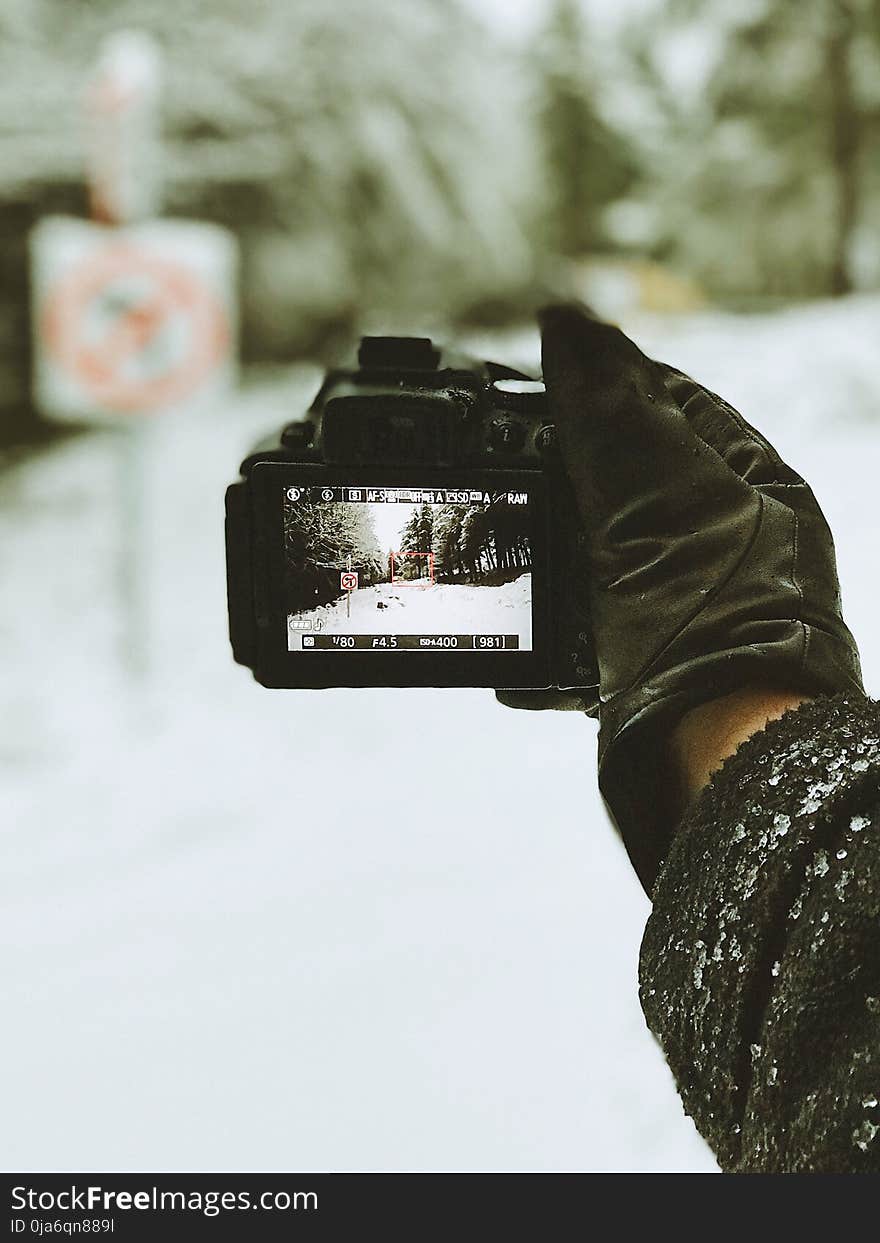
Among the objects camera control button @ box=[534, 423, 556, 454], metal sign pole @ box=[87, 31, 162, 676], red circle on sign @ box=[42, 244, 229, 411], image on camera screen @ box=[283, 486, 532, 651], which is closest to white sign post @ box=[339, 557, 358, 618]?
image on camera screen @ box=[283, 486, 532, 651]

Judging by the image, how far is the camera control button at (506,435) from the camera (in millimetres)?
563

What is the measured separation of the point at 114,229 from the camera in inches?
42.8

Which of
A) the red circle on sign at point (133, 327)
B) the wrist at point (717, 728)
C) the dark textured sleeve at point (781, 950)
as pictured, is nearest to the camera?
the dark textured sleeve at point (781, 950)

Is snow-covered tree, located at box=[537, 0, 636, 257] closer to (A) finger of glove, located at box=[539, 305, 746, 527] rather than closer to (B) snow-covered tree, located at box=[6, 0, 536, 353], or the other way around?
(B) snow-covered tree, located at box=[6, 0, 536, 353]

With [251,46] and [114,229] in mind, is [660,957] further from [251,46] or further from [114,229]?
[251,46]

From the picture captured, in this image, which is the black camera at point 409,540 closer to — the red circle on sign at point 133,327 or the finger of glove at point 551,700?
the finger of glove at point 551,700

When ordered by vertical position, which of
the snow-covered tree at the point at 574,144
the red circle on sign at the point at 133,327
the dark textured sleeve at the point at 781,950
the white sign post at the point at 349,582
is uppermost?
the snow-covered tree at the point at 574,144

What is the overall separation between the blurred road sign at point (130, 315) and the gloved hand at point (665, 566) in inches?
24.3

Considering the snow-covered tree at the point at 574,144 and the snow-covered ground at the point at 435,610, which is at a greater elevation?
the snow-covered tree at the point at 574,144

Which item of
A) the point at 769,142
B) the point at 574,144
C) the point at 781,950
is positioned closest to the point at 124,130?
the point at 574,144

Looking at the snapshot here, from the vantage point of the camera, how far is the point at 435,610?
0.57 meters

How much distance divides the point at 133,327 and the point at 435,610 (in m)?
0.63

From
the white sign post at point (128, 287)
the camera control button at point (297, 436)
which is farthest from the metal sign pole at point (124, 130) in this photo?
the camera control button at point (297, 436)

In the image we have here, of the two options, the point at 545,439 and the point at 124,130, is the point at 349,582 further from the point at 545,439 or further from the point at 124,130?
the point at 124,130
